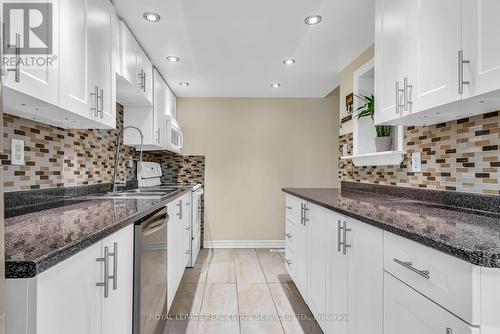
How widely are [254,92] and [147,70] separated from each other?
1686 millimetres

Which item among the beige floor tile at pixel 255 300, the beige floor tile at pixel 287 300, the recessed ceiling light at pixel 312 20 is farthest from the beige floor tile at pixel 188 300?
the recessed ceiling light at pixel 312 20

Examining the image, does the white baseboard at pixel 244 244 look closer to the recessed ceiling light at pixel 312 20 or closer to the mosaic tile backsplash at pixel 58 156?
the mosaic tile backsplash at pixel 58 156

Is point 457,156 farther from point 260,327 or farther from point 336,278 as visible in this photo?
point 260,327

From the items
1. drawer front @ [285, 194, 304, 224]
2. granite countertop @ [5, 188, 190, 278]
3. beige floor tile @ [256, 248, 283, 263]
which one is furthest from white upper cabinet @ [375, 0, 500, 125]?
beige floor tile @ [256, 248, 283, 263]

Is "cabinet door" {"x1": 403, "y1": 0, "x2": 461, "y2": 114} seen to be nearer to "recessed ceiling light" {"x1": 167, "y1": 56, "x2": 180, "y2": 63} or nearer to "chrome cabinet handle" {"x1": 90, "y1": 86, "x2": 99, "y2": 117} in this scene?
"chrome cabinet handle" {"x1": 90, "y1": 86, "x2": 99, "y2": 117}

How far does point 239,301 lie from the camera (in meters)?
2.53

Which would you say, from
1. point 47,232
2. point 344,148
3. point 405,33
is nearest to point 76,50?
point 47,232

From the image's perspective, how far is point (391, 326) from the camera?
3.57 feet

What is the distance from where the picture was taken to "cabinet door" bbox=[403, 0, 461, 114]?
4.03 ft

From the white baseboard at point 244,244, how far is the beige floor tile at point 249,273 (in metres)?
0.75

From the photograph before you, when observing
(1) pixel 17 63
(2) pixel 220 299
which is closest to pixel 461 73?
(1) pixel 17 63

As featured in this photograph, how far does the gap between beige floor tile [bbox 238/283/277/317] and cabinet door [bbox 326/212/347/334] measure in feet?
2.36

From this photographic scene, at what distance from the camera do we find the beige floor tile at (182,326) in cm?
207

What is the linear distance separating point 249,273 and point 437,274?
256 cm
